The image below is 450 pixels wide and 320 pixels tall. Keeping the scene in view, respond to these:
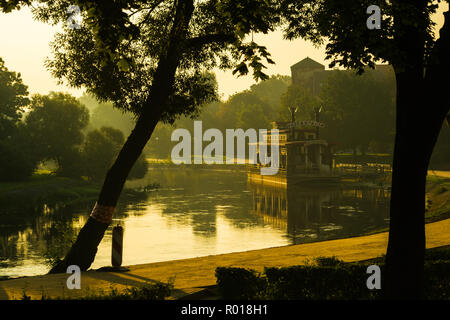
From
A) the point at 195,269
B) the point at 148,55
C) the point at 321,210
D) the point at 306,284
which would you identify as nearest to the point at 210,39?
the point at 148,55

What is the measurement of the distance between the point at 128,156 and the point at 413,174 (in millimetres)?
8624

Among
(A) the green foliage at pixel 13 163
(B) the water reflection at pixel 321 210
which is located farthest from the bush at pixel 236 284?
(A) the green foliage at pixel 13 163

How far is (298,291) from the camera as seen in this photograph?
8953 mm

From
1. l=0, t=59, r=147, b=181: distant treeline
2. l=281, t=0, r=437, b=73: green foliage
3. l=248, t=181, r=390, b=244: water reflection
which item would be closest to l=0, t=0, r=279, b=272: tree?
l=281, t=0, r=437, b=73: green foliage

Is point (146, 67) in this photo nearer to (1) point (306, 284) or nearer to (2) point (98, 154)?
(1) point (306, 284)

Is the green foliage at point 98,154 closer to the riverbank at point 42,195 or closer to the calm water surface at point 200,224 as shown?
the riverbank at point 42,195

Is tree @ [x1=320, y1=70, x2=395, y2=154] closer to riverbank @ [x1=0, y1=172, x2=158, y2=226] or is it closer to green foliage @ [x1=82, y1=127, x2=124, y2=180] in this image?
riverbank @ [x1=0, y1=172, x2=158, y2=226]

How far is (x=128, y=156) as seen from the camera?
15.0m

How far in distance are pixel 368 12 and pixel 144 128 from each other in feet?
26.2

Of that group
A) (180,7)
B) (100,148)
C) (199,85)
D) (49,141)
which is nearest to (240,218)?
(199,85)

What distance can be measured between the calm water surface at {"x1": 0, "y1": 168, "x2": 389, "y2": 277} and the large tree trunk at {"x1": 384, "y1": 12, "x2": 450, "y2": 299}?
1176 centimetres

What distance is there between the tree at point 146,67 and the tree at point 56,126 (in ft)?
146

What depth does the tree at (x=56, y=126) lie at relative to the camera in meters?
60.2

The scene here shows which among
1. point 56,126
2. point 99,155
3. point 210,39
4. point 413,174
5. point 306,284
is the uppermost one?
point 210,39
